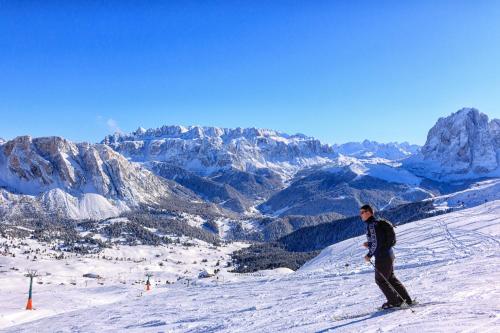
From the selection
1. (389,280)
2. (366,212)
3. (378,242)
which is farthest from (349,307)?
(366,212)

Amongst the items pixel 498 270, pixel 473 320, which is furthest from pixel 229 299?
pixel 473 320

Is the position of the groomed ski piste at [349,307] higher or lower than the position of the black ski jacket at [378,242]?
lower

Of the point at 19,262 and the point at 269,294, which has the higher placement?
the point at 19,262

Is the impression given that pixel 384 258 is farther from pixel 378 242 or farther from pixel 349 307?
pixel 349 307

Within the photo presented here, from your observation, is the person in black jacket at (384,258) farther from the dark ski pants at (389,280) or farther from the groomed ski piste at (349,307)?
the groomed ski piste at (349,307)

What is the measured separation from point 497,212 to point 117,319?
54.7 m

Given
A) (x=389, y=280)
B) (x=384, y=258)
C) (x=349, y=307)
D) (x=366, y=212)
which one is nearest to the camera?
(x=384, y=258)

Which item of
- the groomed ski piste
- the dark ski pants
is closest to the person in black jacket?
the dark ski pants

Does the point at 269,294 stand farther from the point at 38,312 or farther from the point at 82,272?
the point at 82,272

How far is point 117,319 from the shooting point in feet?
97.5

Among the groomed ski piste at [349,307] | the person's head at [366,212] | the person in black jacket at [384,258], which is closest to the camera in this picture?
the groomed ski piste at [349,307]

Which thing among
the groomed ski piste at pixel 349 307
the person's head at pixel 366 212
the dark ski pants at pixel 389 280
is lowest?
the groomed ski piste at pixel 349 307

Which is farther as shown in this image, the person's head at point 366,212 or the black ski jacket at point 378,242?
the person's head at point 366,212

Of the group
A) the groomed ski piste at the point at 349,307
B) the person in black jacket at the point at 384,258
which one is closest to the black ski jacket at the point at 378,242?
the person in black jacket at the point at 384,258
